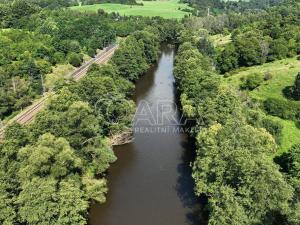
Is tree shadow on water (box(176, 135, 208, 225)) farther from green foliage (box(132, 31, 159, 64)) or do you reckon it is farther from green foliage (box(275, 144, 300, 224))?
green foliage (box(132, 31, 159, 64))

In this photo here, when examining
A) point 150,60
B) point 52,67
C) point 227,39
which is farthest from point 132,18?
point 52,67

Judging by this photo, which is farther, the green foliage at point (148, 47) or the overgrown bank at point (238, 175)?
the green foliage at point (148, 47)

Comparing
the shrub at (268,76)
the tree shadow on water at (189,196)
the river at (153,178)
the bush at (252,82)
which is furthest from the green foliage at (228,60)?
the tree shadow on water at (189,196)

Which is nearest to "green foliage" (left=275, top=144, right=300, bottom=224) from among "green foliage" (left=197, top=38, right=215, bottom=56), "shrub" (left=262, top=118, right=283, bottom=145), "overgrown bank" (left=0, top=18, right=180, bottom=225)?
"shrub" (left=262, top=118, right=283, bottom=145)

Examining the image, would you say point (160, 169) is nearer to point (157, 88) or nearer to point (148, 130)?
point (148, 130)

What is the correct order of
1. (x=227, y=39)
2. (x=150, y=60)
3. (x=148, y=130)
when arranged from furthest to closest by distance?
(x=227, y=39) < (x=150, y=60) < (x=148, y=130)

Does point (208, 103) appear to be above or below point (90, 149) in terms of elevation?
above

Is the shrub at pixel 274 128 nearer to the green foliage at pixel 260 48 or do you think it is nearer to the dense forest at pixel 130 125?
the dense forest at pixel 130 125
